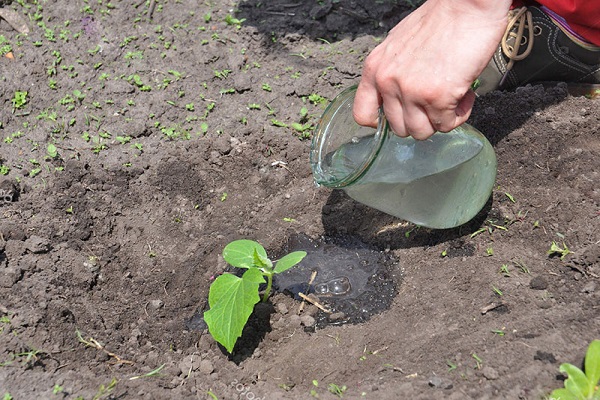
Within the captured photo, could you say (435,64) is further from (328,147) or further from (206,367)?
(206,367)

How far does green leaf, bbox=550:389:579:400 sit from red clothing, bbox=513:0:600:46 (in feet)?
5.46

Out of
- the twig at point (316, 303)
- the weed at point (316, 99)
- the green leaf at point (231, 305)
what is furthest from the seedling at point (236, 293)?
the weed at point (316, 99)

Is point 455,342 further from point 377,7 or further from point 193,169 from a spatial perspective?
point 377,7

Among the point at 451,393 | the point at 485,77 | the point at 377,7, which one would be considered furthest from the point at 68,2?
the point at 451,393

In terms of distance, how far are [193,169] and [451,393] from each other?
149 cm

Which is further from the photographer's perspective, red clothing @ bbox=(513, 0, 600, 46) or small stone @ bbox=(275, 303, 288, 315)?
red clothing @ bbox=(513, 0, 600, 46)

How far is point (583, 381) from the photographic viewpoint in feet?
5.48

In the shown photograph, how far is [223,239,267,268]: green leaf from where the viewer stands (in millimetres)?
2223

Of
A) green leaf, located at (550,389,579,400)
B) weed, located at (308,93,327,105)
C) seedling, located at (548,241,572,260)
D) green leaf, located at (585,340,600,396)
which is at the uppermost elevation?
green leaf, located at (585,340,600,396)

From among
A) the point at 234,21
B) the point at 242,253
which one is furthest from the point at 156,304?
the point at 234,21

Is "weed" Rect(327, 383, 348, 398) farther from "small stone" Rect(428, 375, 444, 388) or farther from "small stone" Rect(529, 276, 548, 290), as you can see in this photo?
"small stone" Rect(529, 276, 548, 290)

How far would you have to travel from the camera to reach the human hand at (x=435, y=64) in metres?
1.83

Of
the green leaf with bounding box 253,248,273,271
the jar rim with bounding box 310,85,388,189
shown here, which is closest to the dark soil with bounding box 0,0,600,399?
the green leaf with bounding box 253,248,273,271

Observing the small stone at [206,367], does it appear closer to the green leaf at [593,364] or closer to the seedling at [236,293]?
the seedling at [236,293]
